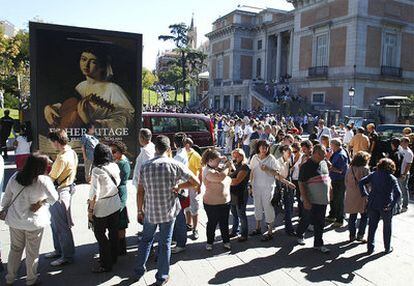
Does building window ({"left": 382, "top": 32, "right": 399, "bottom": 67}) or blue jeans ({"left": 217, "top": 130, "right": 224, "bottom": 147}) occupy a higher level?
building window ({"left": 382, "top": 32, "right": 399, "bottom": 67})

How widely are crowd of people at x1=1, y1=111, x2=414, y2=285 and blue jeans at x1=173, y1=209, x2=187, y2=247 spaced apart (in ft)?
0.05

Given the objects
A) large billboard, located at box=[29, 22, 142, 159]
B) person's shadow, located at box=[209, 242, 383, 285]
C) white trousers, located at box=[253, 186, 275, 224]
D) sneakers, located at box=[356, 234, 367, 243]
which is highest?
large billboard, located at box=[29, 22, 142, 159]

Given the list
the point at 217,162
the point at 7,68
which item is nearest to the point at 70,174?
the point at 217,162

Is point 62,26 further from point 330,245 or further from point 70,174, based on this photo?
point 330,245

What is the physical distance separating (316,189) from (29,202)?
4031mm

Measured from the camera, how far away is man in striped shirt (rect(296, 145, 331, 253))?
5.90 m

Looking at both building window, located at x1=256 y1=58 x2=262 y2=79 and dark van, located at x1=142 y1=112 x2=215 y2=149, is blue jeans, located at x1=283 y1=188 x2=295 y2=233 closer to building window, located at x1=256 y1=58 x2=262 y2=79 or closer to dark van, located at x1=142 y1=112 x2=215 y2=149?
dark van, located at x1=142 y1=112 x2=215 y2=149

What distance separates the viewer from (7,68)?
125 feet

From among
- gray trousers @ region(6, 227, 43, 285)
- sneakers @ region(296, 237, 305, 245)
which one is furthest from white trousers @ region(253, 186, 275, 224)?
gray trousers @ region(6, 227, 43, 285)

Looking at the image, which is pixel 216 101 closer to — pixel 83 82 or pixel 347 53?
pixel 347 53

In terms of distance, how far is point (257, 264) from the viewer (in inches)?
216

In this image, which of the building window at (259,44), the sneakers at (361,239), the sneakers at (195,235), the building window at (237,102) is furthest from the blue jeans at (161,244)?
the building window at (259,44)

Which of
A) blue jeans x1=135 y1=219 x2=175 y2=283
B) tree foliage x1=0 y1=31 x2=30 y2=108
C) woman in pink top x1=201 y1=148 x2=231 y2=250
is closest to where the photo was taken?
blue jeans x1=135 y1=219 x2=175 y2=283

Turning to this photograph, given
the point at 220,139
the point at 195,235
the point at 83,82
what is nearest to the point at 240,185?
the point at 195,235
